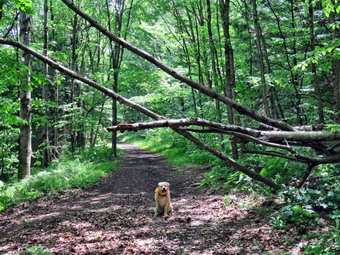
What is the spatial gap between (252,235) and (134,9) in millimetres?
16078

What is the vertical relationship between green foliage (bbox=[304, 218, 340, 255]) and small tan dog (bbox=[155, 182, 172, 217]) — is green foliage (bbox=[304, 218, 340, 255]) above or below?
above

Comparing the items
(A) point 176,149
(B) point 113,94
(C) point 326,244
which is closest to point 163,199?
(B) point 113,94

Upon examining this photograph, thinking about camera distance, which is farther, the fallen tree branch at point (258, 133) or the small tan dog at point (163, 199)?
the small tan dog at point (163, 199)

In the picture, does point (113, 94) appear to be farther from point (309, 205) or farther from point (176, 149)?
point (176, 149)

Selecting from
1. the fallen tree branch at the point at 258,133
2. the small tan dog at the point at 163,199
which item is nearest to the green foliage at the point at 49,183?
the small tan dog at the point at 163,199

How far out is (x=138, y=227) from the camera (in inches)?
215

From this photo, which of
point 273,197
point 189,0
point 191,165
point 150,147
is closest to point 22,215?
point 273,197

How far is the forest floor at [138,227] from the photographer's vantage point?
4.15 m

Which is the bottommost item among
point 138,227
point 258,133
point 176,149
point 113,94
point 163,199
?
point 138,227

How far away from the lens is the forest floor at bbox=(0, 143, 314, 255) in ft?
13.6

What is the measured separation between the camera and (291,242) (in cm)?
371

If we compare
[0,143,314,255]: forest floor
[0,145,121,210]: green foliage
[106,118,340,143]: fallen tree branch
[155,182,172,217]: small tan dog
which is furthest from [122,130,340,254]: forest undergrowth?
[0,145,121,210]: green foliage

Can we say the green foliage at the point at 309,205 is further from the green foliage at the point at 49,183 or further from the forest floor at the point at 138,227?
the green foliage at the point at 49,183

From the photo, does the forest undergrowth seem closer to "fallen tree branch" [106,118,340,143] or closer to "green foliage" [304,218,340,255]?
"green foliage" [304,218,340,255]
